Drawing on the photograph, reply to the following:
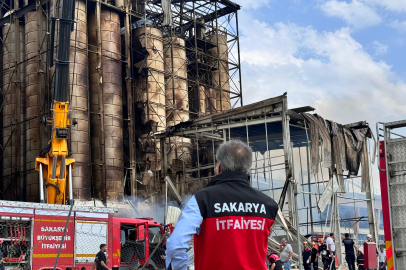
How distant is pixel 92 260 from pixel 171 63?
23202 millimetres

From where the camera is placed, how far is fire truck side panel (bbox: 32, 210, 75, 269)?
45.0 ft

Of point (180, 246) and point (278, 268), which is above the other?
point (180, 246)

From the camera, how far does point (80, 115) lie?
1143 inches

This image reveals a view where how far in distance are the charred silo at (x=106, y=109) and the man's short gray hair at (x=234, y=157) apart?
2649cm

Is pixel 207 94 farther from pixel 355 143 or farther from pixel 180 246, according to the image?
pixel 180 246

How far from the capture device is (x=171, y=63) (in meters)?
36.7

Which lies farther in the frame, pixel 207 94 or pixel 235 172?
pixel 207 94

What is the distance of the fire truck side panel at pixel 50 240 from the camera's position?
13727mm

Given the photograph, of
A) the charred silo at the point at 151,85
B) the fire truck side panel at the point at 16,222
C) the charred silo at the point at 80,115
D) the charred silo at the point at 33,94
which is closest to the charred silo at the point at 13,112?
the charred silo at the point at 33,94

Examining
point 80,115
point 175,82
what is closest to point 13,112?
point 80,115

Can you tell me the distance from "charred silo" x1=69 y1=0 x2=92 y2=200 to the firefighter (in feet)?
83.7

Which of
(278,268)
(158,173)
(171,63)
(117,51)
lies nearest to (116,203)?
(158,173)

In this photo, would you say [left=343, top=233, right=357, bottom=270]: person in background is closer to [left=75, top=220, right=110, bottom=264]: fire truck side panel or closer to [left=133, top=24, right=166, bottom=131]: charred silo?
[left=75, top=220, right=110, bottom=264]: fire truck side panel

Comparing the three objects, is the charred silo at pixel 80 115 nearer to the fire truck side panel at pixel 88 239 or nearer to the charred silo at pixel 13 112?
Answer: the charred silo at pixel 13 112
